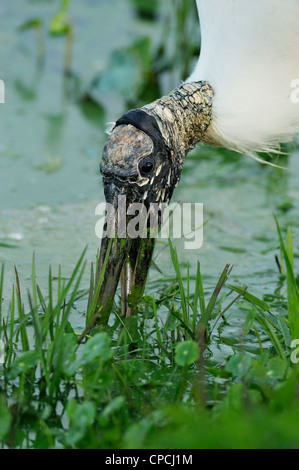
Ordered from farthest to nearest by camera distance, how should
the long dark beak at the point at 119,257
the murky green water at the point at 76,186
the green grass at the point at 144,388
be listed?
the murky green water at the point at 76,186, the long dark beak at the point at 119,257, the green grass at the point at 144,388

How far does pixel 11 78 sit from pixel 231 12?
3573 millimetres

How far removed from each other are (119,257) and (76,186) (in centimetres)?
190

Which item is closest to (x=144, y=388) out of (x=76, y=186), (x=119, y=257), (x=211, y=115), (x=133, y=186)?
(x=119, y=257)

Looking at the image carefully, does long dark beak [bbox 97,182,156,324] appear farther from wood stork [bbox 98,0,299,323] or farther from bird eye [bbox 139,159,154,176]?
bird eye [bbox 139,159,154,176]

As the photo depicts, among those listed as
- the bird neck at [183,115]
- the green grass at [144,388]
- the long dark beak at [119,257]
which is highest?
the bird neck at [183,115]

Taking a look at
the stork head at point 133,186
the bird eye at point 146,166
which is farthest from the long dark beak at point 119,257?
the bird eye at point 146,166

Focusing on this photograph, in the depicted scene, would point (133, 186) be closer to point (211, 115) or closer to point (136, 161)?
point (136, 161)

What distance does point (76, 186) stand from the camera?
4949 millimetres

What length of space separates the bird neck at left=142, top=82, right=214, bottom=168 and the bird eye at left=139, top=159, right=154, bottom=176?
16cm

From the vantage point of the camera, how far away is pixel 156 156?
126 inches

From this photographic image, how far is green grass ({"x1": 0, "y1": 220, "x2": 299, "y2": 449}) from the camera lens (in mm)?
1987

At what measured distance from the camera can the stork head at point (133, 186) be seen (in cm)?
307

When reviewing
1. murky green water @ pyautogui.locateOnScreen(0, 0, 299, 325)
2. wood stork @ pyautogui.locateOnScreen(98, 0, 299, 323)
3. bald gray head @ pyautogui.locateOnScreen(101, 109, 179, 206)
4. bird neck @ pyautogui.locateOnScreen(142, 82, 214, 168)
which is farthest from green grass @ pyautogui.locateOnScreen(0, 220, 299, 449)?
murky green water @ pyautogui.locateOnScreen(0, 0, 299, 325)

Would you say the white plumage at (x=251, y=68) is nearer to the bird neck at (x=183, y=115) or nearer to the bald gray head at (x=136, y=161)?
the bird neck at (x=183, y=115)
